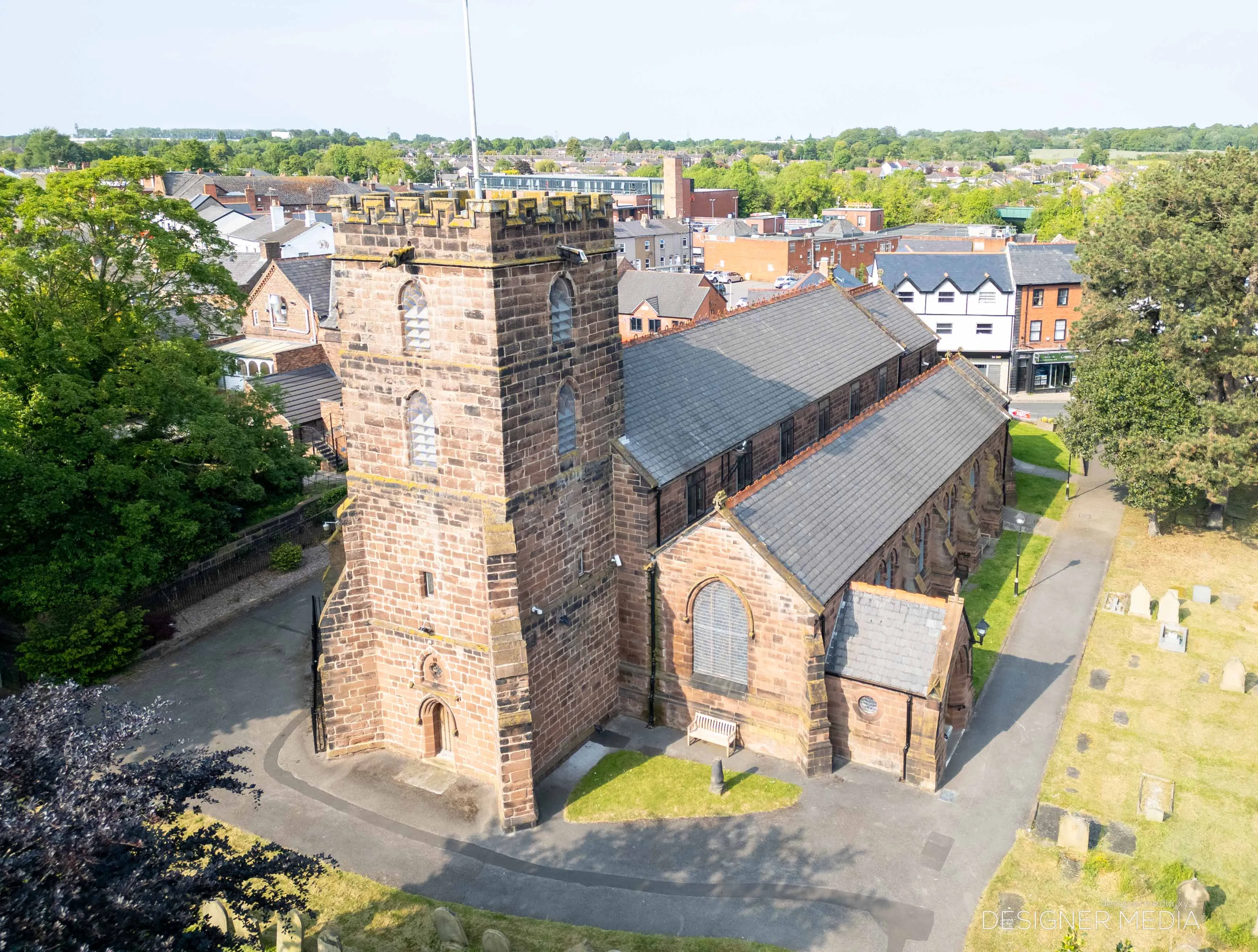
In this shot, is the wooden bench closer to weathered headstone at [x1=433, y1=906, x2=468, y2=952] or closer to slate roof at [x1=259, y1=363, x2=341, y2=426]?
weathered headstone at [x1=433, y1=906, x2=468, y2=952]

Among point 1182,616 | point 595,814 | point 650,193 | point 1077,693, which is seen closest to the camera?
point 595,814

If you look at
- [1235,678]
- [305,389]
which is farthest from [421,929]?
[305,389]

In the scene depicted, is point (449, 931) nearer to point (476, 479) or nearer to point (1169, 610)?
point (476, 479)

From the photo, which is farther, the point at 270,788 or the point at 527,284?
the point at 270,788

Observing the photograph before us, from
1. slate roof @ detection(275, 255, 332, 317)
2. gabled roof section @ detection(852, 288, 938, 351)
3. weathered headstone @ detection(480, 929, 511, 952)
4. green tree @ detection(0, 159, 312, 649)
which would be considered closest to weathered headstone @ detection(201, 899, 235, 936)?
weathered headstone @ detection(480, 929, 511, 952)

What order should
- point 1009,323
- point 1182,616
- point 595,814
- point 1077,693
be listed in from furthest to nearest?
point 1009,323
point 1182,616
point 1077,693
point 595,814

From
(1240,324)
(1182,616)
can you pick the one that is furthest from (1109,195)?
(1182,616)

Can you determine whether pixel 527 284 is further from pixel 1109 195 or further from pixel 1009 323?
pixel 1109 195
